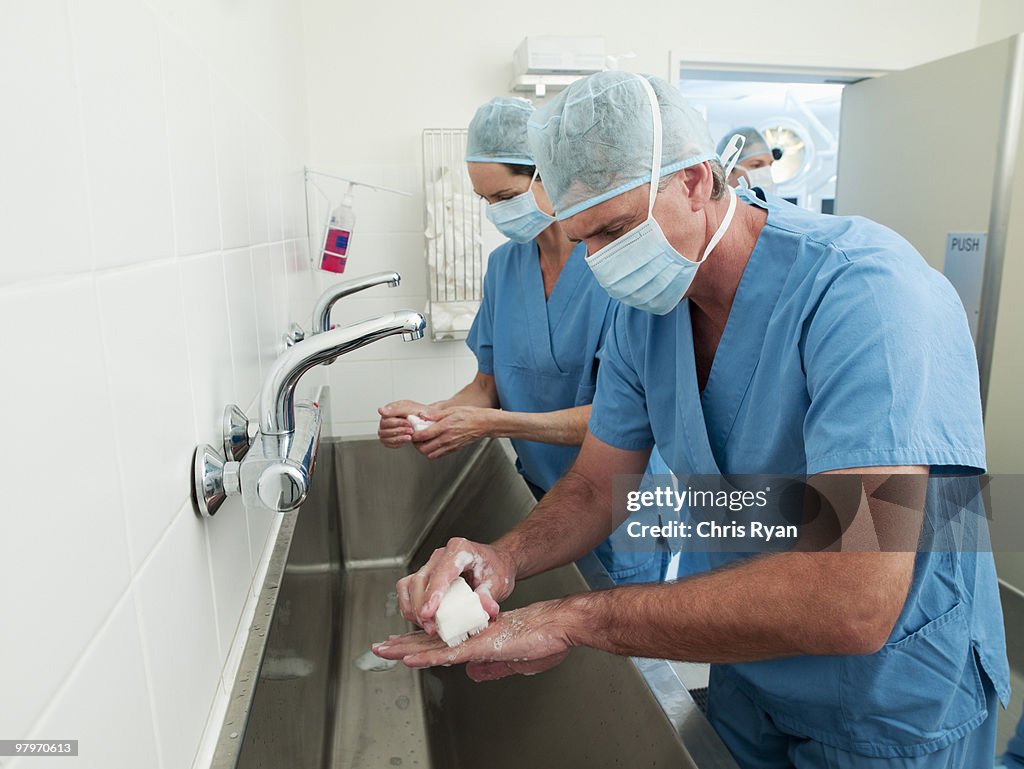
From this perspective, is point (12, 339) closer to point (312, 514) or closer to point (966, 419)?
point (966, 419)

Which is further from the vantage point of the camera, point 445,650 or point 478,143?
point 478,143

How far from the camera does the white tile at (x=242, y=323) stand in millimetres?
955

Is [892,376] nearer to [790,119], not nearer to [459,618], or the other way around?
[459,618]

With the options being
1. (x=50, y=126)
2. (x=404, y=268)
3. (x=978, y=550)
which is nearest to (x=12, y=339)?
(x=50, y=126)

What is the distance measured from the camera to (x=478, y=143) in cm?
154

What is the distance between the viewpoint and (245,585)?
0.95m

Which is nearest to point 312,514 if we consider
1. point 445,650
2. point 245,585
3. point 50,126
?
point 245,585

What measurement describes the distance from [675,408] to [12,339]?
877 mm

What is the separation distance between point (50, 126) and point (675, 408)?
2.81 feet

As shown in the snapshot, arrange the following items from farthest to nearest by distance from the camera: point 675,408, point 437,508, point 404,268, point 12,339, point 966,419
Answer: point 404,268, point 437,508, point 675,408, point 966,419, point 12,339

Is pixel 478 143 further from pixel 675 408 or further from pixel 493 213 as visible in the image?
pixel 675 408

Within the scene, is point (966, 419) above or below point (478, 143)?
below

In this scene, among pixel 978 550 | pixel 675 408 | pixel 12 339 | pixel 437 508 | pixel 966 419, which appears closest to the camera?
pixel 12 339

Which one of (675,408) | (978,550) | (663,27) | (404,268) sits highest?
(663,27)
